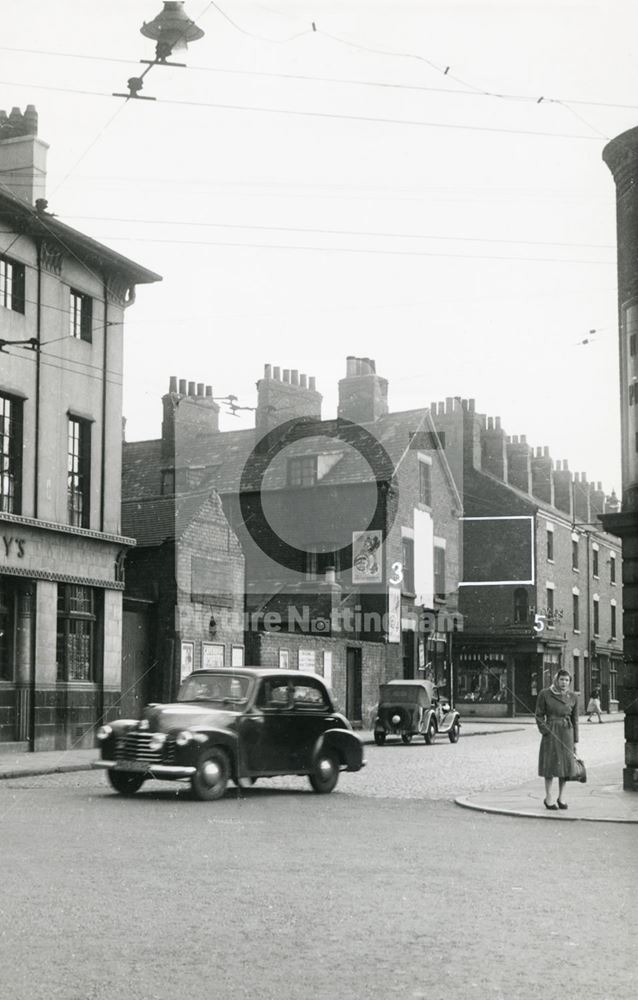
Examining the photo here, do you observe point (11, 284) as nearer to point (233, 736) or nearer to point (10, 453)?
point (10, 453)

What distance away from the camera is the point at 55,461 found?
83.7ft

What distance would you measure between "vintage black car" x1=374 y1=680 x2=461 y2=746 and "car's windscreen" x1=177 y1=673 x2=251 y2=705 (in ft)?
46.8

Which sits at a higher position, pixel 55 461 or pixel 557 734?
pixel 55 461

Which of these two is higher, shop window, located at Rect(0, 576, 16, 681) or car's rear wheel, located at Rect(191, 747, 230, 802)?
shop window, located at Rect(0, 576, 16, 681)

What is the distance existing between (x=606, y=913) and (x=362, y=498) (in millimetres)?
33849

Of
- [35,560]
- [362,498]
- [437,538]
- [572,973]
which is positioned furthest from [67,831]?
Result: [437,538]

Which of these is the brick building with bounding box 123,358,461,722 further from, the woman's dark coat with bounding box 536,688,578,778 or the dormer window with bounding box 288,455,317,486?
the woman's dark coat with bounding box 536,688,578,778

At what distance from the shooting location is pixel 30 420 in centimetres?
2472

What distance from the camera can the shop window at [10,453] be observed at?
24125 mm

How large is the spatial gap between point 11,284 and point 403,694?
13.6 m

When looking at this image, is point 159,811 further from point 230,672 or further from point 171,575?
point 171,575

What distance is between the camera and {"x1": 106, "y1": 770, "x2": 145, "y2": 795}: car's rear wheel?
15875 millimetres

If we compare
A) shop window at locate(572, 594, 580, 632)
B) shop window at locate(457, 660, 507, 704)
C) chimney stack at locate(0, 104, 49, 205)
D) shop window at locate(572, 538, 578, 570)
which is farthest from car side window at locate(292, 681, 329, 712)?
shop window at locate(572, 538, 578, 570)

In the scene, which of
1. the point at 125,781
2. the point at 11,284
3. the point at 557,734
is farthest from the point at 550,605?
the point at 125,781
